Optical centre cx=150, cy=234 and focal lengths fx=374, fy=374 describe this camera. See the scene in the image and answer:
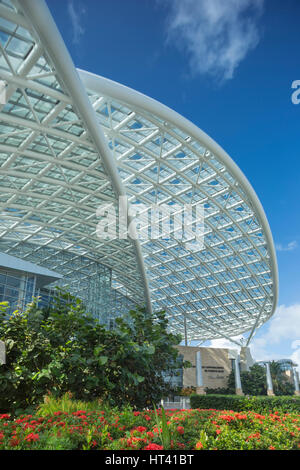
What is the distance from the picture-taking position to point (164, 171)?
93.1 feet

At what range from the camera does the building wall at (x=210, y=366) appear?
39812 mm

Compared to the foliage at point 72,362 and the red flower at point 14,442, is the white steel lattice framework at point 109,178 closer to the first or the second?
the foliage at point 72,362

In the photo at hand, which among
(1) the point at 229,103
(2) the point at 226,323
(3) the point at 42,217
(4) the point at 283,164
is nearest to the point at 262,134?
(1) the point at 229,103

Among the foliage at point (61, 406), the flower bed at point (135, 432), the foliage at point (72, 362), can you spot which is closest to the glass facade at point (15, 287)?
the foliage at point (72, 362)

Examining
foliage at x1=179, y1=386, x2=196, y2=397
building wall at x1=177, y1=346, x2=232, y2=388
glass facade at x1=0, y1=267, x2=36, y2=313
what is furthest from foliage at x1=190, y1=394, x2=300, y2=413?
building wall at x1=177, y1=346, x2=232, y2=388

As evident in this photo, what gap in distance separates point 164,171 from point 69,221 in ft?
32.9

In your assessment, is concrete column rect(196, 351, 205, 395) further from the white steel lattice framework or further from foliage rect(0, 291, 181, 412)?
foliage rect(0, 291, 181, 412)

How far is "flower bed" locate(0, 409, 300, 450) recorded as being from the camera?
619 cm

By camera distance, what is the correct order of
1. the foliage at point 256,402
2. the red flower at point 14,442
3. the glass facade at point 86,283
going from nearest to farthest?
the red flower at point 14,442 → the foliage at point 256,402 → the glass facade at point 86,283

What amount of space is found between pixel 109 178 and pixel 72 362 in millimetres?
15205

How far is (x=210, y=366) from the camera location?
4122 cm

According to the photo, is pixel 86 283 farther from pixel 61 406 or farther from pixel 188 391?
pixel 61 406

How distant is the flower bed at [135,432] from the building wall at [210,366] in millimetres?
32635

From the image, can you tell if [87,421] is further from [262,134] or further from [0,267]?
[0,267]
